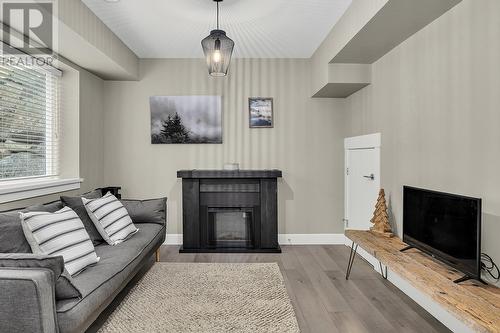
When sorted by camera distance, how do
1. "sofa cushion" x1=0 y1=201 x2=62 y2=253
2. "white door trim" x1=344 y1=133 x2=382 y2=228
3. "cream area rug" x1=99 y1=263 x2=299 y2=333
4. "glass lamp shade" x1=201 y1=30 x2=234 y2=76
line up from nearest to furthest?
"sofa cushion" x1=0 y1=201 x2=62 y2=253 < "cream area rug" x1=99 y1=263 x2=299 y2=333 < "glass lamp shade" x1=201 y1=30 x2=234 y2=76 < "white door trim" x1=344 y1=133 x2=382 y2=228

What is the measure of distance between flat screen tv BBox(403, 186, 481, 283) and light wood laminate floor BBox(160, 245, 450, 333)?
20.8 inches

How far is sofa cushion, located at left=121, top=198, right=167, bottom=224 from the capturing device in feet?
11.4

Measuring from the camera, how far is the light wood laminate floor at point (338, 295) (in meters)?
2.29

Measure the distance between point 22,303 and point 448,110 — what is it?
2.77m

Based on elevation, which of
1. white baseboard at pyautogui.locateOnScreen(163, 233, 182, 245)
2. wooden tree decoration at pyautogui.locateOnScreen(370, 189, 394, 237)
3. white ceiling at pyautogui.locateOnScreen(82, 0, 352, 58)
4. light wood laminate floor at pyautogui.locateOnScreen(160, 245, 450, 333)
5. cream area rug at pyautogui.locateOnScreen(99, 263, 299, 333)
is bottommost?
light wood laminate floor at pyautogui.locateOnScreen(160, 245, 450, 333)

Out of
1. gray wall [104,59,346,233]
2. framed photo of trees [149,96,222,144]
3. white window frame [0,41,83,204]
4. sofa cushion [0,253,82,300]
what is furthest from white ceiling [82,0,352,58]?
sofa cushion [0,253,82,300]

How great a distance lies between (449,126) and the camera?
229 cm

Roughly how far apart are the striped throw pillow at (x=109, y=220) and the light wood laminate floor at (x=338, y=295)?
981mm

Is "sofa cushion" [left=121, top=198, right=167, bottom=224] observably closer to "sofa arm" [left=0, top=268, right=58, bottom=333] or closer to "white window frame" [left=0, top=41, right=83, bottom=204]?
"white window frame" [left=0, top=41, right=83, bottom=204]

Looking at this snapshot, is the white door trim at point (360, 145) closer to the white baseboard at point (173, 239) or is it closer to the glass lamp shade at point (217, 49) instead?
the glass lamp shade at point (217, 49)

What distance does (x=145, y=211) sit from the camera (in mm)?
3502

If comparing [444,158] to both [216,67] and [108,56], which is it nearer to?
[216,67]

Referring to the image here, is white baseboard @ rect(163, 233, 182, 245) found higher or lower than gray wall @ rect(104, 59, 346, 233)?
lower

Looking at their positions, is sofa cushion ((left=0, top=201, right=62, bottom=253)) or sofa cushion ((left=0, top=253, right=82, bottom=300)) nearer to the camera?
sofa cushion ((left=0, top=253, right=82, bottom=300))
